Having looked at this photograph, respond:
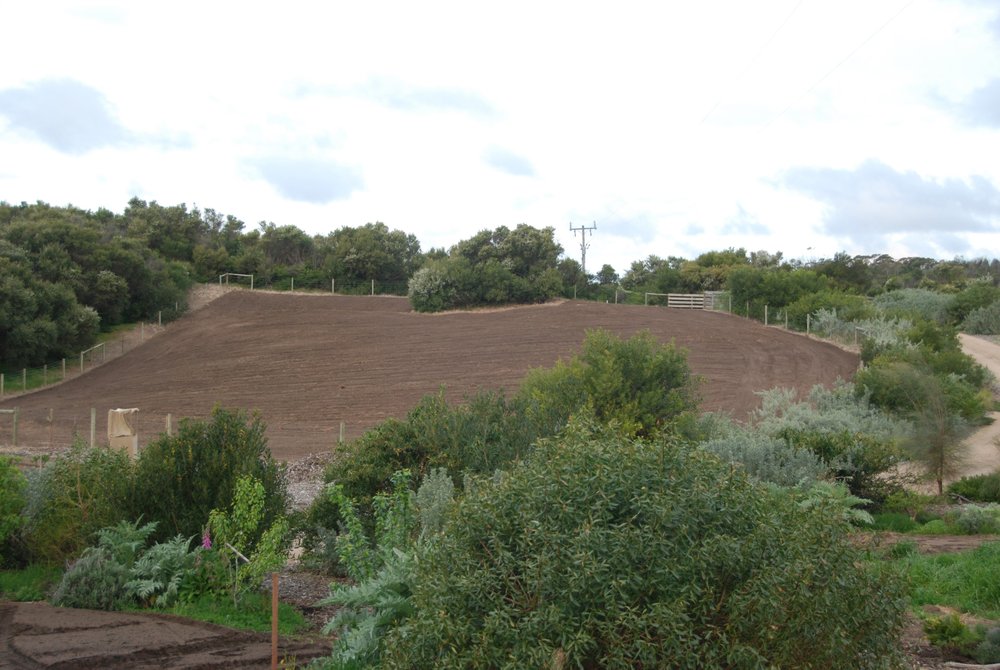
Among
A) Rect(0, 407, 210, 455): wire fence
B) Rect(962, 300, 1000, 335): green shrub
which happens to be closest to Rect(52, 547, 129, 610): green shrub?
Rect(0, 407, 210, 455): wire fence

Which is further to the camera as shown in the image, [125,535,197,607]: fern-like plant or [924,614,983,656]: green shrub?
[125,535,197,607]: fern-like plant

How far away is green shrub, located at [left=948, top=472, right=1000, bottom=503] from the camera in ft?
64.4

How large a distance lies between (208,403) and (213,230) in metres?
47.9

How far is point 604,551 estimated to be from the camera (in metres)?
4.71

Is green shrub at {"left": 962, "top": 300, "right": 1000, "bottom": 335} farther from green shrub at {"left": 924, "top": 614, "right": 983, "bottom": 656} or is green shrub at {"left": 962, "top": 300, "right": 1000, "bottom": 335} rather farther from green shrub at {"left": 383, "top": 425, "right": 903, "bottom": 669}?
green shrub at {"left": 383, "top": 425, "right": 903, "bottom": 669}

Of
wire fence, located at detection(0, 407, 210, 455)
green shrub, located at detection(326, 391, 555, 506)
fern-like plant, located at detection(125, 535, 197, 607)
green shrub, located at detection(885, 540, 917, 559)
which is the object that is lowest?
wire fence, located at detection(0, 407, 210, 455)

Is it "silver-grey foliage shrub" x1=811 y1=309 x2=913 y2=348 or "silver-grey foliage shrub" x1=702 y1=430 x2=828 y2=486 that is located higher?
"silver-grey foliage shrub" x1=811 y1=309 x2=913 y2=348

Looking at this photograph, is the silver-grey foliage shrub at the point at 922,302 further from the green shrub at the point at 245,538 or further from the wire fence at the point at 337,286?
the green shrub at the point at 245,538

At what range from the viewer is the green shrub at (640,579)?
456 centimetres

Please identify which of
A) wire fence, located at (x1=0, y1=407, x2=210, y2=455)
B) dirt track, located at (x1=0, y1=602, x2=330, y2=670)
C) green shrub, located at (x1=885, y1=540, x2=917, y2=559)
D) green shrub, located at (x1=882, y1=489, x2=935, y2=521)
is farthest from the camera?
wire fence, located at (x1=0, y1=407, x2=210, y2=455)

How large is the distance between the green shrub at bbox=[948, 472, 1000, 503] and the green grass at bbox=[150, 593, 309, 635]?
16.0 m

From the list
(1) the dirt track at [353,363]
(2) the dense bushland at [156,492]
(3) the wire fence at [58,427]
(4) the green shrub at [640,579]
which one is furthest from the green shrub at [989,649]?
(3) the wire fence at [58,427]

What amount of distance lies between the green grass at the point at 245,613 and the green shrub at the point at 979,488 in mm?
15957

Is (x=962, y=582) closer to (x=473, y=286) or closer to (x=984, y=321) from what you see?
(x=984, y=321)
